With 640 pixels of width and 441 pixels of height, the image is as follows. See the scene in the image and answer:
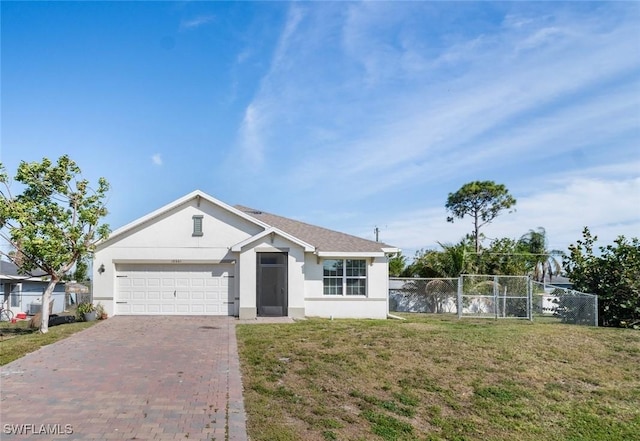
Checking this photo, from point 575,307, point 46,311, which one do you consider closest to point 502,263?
point 575,307

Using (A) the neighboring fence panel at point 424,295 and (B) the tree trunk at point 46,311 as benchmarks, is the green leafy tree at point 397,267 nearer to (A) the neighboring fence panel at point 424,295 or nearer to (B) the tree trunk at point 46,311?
(A) the neighboring fence panel at point 424,295

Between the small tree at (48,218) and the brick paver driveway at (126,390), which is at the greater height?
the small tree at (48,218)

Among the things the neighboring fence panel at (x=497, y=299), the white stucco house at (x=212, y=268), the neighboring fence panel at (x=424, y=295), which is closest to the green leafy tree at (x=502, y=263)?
the neighboring fence panel at (x=497, y=299)

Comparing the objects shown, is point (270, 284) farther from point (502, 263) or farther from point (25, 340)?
point (502, 263)

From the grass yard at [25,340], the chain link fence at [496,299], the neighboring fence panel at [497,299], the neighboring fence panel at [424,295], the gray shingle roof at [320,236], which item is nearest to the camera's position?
the grass yard at [25,340]

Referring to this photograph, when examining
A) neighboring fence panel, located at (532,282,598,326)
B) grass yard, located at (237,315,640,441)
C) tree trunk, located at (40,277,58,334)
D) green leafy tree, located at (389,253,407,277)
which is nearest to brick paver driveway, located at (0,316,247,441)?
grass yard, located at (237,315,640,441)

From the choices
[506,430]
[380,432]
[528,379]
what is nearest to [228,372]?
[380,432]

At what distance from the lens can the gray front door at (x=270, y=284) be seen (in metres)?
21.5

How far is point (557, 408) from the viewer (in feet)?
27.6

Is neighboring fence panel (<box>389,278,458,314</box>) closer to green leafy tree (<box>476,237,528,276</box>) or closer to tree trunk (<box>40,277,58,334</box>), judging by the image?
green leafy tree (<box>476,237,528,276</box>)

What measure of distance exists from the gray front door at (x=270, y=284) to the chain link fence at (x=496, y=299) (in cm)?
642

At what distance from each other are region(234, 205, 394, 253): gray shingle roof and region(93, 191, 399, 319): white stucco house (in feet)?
0.73

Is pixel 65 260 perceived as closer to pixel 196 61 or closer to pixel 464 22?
pixel 196 61

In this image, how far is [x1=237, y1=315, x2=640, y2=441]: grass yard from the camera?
287 inches
